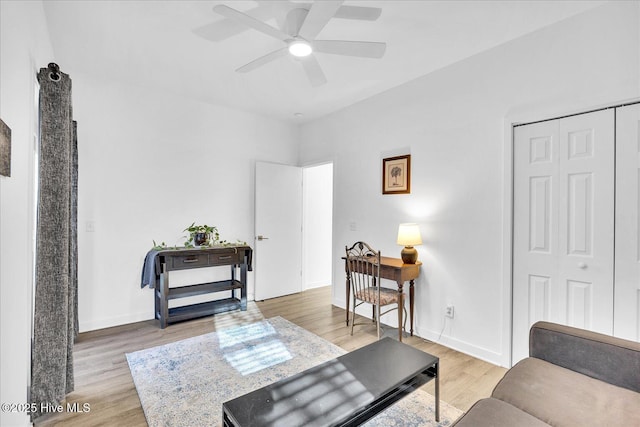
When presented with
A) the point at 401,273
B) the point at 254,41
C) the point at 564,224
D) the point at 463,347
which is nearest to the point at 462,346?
the point at 463,347

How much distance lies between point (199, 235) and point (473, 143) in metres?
3.13

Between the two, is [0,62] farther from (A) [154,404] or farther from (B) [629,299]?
(B) [629,299]

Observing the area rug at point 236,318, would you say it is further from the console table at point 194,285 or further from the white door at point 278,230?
the white door at point 278,230

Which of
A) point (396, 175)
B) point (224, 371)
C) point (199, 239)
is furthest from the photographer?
point (199, 239)

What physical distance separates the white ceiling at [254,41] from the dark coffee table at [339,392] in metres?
2.26

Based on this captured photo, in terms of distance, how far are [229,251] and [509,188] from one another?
3.03 meters

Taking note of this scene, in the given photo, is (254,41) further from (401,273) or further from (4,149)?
(401,273)

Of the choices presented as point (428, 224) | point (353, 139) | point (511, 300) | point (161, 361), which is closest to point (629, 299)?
point (511, 300)

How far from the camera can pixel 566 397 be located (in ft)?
4.51

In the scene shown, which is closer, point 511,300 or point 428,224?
point 511,300

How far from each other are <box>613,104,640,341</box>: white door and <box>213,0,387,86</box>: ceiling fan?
1.69 m

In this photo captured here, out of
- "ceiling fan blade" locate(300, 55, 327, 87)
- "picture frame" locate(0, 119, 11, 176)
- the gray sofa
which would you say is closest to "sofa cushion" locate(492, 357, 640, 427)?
the gray sofa

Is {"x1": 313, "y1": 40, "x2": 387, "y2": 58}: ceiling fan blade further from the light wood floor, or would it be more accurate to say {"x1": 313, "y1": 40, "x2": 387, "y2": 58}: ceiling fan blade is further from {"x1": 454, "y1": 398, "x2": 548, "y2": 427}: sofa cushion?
the light wood floor

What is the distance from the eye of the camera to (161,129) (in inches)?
147
